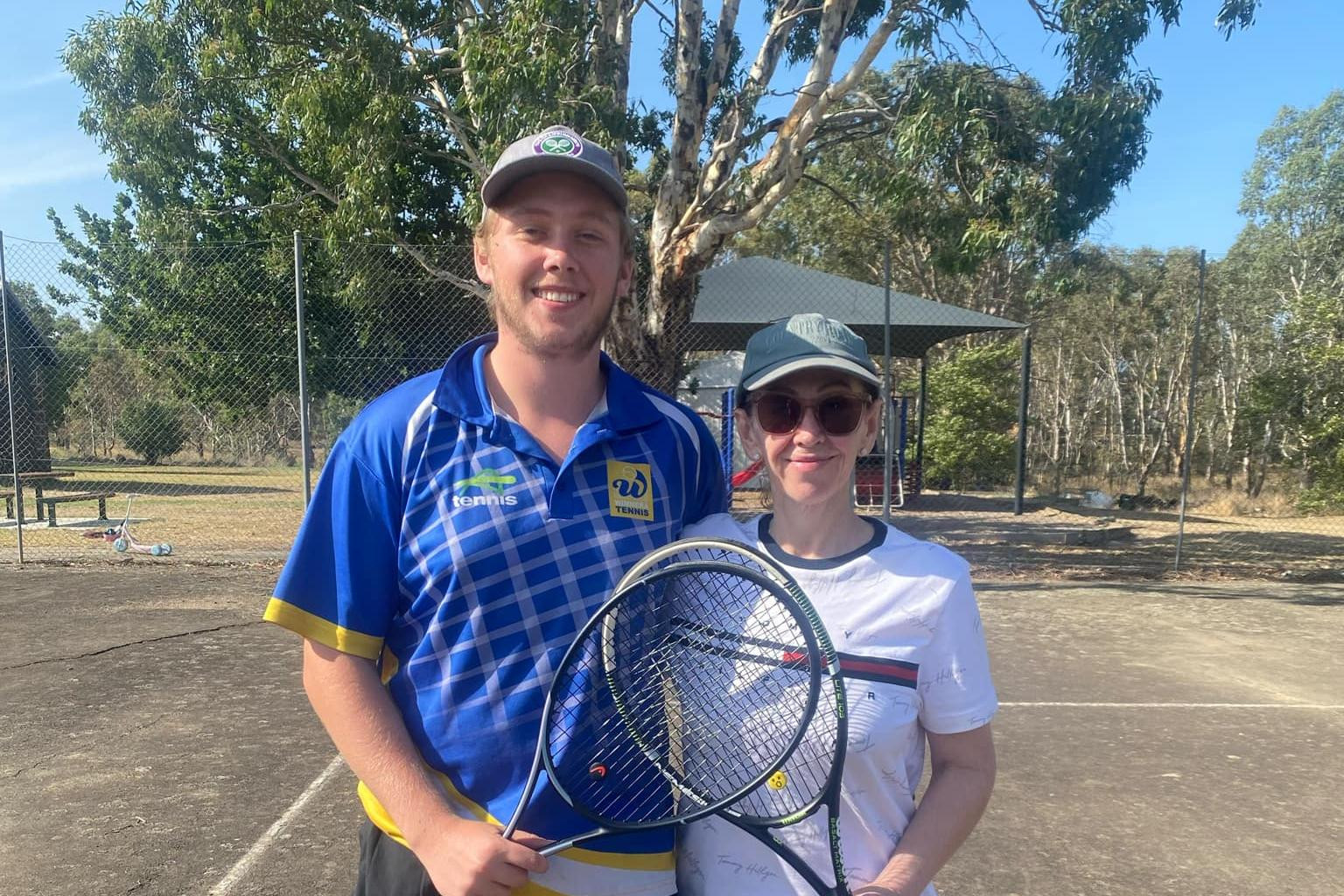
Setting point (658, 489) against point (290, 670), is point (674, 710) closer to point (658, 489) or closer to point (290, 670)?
point (658, 489)

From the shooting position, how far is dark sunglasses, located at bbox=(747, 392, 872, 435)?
1881mm

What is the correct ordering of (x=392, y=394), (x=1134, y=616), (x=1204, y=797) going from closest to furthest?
(x=392, y=394) < (x=1204, y=797) < (x=1134, y=616)

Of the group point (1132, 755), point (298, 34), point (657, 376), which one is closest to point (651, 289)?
point (657, 376)

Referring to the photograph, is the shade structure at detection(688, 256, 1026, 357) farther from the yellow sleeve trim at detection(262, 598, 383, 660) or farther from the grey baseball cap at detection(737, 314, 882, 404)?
the yellow sleeve trim at detection(262, 598, 383, 660)

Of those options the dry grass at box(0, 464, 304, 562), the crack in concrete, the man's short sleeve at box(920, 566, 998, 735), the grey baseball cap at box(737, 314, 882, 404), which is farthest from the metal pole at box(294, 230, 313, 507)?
the man's short sleeve at box(920, 566, 998, 735)

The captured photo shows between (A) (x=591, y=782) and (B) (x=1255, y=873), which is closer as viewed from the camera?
(A) (x=591, y=782)

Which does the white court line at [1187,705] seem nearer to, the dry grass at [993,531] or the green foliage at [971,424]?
the dry grass at [993,531]

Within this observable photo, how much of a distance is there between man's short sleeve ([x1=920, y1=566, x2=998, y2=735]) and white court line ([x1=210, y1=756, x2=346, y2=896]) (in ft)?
9.65

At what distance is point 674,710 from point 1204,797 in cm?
379

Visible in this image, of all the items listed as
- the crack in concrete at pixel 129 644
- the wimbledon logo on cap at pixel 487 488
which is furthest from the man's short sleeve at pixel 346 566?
the crack in concrete at pixel 129 644

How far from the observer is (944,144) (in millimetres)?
10148

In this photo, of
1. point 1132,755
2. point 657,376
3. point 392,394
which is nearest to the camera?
point 392,394

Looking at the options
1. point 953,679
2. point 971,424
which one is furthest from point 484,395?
point 971,424

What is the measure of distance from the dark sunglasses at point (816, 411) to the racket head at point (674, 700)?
0.36 metres
